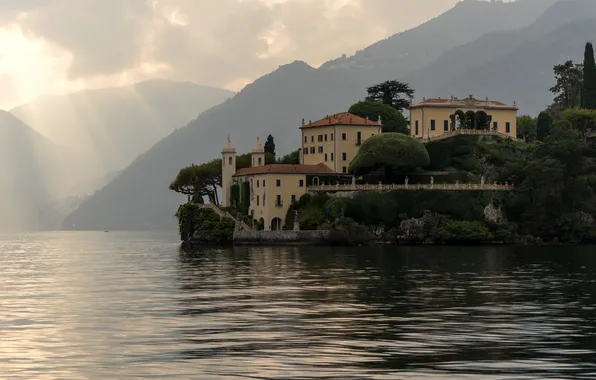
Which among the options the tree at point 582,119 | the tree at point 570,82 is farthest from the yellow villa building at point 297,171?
the tree at point 570,82

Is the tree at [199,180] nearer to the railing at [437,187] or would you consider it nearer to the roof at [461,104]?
the railing at [437,187]

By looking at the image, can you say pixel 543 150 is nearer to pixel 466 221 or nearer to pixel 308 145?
pixel 466 221

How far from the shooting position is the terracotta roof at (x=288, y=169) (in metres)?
129

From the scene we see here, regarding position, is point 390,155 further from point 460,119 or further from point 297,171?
point 460,119

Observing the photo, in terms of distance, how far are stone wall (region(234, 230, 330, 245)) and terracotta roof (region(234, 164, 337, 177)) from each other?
348 inches

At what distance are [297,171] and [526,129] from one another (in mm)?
48629

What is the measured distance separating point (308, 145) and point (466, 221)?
29.6m

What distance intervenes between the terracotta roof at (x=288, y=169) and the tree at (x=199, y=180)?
10.4 metres

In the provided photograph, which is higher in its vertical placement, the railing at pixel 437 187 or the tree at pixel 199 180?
the tree at pixel 199 180

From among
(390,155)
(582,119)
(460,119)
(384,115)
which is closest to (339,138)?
(390,155)

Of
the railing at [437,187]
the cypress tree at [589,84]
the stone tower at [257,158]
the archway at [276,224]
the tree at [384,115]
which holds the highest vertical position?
the cypress tree at [589,84]

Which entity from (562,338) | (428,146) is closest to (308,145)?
(428,146)

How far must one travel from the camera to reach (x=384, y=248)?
112750 millimetres

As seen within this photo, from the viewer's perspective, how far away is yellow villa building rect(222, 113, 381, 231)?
423 feet
